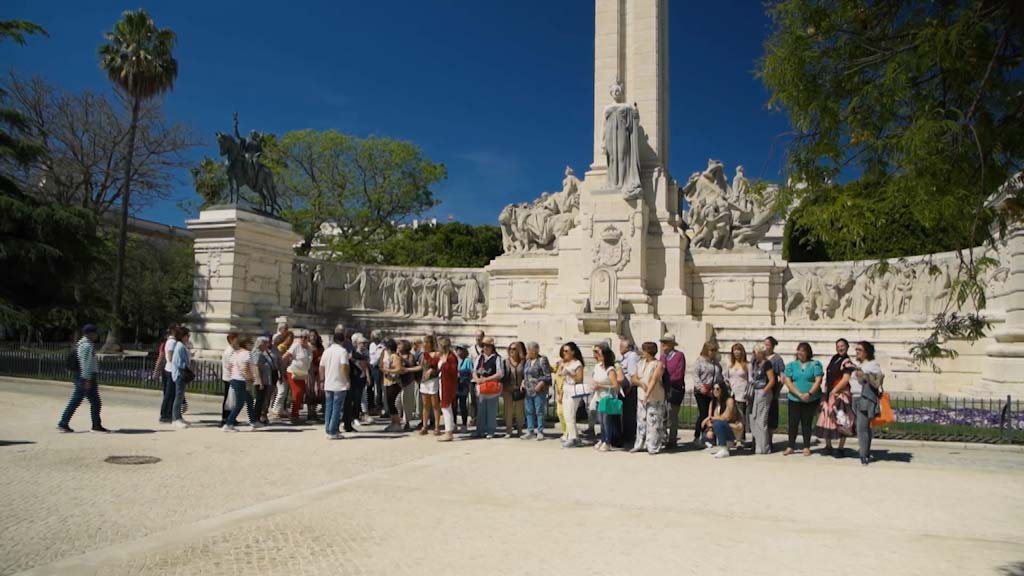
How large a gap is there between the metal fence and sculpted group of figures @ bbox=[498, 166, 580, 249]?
8867mm

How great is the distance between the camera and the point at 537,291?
23.2 metres

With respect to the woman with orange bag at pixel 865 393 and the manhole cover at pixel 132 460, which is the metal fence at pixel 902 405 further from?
the manhole cover at pixel 132 460

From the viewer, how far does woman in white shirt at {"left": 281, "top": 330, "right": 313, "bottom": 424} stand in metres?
12.3

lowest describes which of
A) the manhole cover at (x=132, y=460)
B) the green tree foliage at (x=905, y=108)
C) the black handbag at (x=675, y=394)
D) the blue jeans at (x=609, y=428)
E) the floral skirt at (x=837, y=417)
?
the manhole cover at (x=132, y=460)

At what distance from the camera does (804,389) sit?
1001 cm

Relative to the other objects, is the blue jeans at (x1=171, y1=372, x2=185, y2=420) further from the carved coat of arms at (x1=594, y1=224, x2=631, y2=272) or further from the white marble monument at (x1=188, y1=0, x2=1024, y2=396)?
the carved coat of arms at (x1=594, y1=224, x2=631, y2=272)

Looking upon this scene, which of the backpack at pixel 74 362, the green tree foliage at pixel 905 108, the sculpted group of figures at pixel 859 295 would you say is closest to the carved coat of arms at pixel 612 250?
the sculpted group of figures at pixel 859 295

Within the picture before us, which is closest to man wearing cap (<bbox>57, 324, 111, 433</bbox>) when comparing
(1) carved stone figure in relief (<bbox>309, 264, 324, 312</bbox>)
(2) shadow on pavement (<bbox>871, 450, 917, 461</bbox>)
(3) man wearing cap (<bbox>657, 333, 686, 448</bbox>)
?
(3) man wearing cap (<bbox>657, 333, 686, 448</bbox>)

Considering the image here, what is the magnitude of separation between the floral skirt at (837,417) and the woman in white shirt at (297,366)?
26.5 ft

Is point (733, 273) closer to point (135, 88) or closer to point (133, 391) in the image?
point (133, 391)

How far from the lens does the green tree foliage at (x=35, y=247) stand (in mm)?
20641

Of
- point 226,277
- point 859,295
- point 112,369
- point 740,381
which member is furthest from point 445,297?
point 740,381

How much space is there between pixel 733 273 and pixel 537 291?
6.01 m

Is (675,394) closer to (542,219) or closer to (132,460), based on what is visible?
(132,460)
